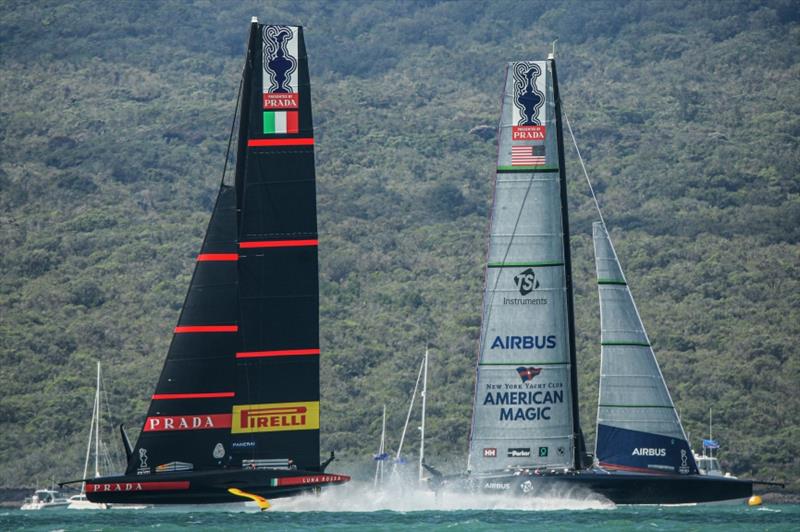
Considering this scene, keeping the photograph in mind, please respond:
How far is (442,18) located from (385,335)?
9588 cm

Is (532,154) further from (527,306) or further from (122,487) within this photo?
(122,487)

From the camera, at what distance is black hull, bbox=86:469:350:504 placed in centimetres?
3750

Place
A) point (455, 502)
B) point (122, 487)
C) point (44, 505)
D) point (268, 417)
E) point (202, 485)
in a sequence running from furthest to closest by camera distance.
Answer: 1. point (44, 505)
2. point (455, 502)
3. point (268, 417)
4. point (202, 485)
5. point (122, 487)

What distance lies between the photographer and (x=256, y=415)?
3862 centimetres

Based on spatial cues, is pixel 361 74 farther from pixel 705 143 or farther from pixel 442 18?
pixel 705 143

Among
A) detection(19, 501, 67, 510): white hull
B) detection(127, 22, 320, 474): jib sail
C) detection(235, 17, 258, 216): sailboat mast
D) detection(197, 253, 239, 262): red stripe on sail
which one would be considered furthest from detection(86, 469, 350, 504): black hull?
detection(19, 501, 67, 510): white hull

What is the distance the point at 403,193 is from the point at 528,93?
92.3 metres

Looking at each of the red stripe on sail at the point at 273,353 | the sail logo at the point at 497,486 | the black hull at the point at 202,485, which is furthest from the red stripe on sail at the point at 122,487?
the sail logo at the point at 497,486

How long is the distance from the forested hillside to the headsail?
36.5 m

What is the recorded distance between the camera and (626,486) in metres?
40.0

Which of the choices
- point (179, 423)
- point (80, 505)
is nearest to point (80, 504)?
point (80, 505)

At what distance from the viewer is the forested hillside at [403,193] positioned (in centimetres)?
8794

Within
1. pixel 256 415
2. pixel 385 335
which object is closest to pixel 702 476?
pixel 256 415

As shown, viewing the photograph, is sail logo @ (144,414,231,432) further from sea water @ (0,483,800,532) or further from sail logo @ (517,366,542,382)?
sail logo @ (517,366,542,382)
